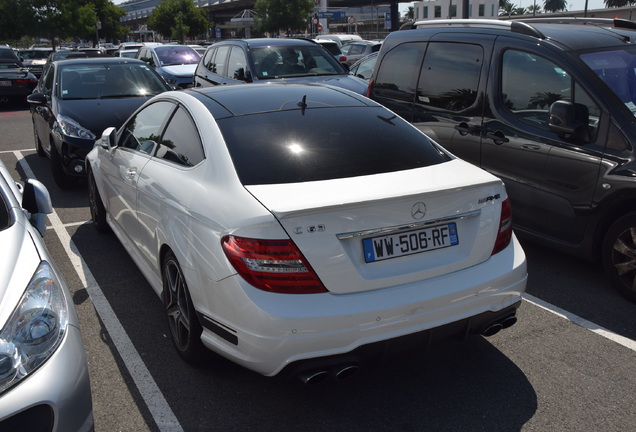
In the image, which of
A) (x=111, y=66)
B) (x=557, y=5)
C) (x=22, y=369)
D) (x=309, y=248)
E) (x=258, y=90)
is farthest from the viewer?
(x=557, y=5)

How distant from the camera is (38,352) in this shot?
246 centimetres

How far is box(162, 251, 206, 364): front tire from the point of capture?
3.44 metres

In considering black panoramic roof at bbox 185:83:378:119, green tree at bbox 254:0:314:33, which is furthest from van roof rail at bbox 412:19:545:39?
green tree at bbox 254:0:314:33

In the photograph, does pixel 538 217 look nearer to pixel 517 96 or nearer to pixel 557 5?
pixel 517 96

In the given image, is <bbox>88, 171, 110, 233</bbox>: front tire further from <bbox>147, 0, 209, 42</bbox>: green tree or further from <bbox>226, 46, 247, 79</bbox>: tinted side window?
<bbox>147, 0, 209, 42</bbox>: green tree

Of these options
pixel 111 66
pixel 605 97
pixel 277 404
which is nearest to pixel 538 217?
pixel 605 97

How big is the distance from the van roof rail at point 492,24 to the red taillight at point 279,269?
11.4ft

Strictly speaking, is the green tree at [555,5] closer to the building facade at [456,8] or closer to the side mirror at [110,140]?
the building facade at [456,8]

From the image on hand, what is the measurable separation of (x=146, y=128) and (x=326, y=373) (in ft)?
8.56

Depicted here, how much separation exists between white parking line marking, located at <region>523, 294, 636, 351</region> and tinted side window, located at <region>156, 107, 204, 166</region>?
2.62m

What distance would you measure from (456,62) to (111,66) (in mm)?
5468

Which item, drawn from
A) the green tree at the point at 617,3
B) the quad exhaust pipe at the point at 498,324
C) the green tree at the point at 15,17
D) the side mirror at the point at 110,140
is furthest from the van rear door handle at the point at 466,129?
the green tree at the point at 617,3

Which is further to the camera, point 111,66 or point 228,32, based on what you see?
point 228,32

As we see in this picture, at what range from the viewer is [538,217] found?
512cm
